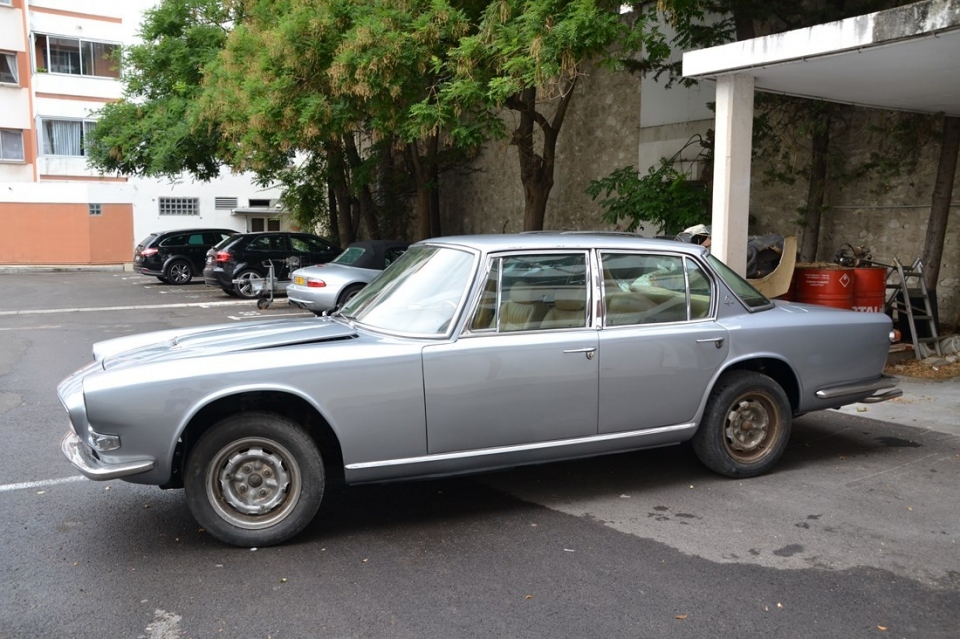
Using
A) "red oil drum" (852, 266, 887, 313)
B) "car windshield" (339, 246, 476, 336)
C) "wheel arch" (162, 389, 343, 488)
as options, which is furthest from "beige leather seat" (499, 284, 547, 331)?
"red oil drum" (852, 266, 887, 313)

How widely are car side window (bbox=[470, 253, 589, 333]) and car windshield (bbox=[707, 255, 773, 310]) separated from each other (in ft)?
3.57

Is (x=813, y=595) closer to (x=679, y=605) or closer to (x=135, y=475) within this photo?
(x=679, y=605)

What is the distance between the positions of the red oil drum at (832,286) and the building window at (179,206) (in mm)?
32450

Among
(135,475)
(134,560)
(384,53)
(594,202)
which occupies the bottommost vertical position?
(134,560)

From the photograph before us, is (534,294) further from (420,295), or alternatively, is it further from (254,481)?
(254,481)

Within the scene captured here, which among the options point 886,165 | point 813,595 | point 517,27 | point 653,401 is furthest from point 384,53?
point 813,595

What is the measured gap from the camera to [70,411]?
4.22 meters

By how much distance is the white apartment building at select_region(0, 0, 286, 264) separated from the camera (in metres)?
33.7

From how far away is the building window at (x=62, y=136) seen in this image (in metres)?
34.8

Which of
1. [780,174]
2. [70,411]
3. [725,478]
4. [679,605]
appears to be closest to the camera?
[679,605]

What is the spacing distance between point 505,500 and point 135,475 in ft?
7.20

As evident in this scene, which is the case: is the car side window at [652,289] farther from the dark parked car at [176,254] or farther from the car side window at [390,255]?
the dark parked car at [176,254]

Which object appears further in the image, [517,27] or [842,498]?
[517,27]

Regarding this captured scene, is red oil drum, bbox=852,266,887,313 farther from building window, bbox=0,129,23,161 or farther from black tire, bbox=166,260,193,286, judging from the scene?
building window, bbox=0,129,23,161
